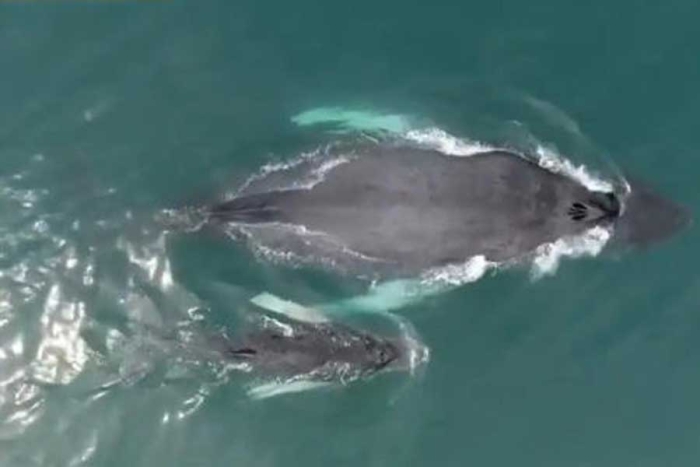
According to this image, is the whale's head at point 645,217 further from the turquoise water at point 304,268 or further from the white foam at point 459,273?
the white foam at point 459,273

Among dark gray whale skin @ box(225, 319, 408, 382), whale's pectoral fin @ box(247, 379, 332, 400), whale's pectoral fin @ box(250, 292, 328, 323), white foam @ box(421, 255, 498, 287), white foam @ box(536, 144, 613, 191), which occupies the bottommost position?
whale's pectoral fin @ box(247, 379, 332, 400)

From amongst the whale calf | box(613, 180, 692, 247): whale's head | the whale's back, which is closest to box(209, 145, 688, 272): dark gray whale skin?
the whale's back

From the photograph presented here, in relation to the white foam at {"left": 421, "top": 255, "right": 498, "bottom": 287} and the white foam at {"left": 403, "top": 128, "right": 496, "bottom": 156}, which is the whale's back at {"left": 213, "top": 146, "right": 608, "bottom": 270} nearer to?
the white foam at {"left": 421, "top": 255, "right": 498, "bottom": 287}

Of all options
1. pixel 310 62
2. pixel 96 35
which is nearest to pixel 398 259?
pixel 310 62

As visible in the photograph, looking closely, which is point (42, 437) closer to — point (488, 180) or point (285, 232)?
point (285, 232)

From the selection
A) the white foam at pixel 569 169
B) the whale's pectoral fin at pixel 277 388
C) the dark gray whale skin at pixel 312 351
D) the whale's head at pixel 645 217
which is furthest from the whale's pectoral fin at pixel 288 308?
the whale's head at pixel 645 217

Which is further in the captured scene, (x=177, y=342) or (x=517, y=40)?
(x=517, y=40)

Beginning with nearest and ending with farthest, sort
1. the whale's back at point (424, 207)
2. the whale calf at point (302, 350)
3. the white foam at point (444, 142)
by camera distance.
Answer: the whale's back at point (424, 207), the whale calf at point (302, 350), the white foam at point (444, 142)
